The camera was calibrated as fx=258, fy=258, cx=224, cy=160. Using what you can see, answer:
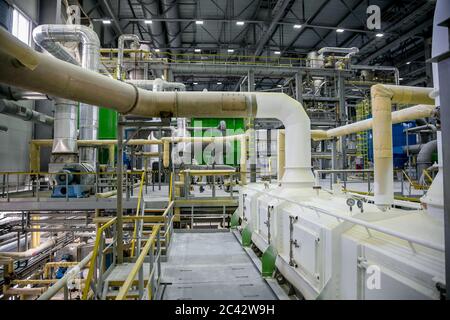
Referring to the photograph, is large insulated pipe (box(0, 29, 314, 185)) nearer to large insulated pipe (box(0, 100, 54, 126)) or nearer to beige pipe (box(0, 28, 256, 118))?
beige pipe (box(0, 28, 256, 118))

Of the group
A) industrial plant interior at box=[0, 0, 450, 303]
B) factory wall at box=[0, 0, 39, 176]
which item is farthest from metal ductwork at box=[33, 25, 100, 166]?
factory wall at box=[0, 0, 39, 176]

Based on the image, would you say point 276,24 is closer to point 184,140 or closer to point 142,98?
point 184,140

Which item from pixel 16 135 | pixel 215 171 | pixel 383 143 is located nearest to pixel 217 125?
pixel 215 171

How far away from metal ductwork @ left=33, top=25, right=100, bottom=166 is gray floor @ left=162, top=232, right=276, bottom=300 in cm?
563

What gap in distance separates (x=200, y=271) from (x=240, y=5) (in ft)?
48.6

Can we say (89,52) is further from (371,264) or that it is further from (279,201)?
(371,264)

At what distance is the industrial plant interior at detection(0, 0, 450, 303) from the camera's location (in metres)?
2.47

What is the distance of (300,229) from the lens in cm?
368

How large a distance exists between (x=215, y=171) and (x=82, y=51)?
6730 millimetres

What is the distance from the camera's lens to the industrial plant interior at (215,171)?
2.47 metres

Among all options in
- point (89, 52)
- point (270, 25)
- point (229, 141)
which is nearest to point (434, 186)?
point (229, 141)
